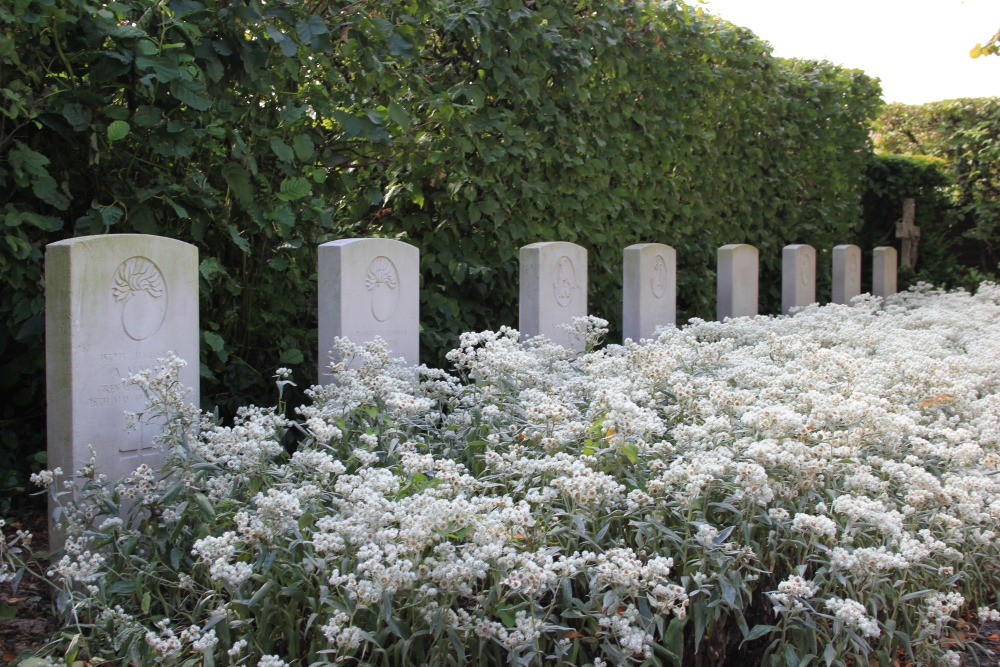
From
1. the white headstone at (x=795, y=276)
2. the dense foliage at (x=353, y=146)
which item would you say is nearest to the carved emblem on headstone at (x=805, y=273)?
the white headstone at (x=795, y=276)

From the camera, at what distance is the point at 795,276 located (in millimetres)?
8922

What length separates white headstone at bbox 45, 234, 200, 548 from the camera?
10.6 ft

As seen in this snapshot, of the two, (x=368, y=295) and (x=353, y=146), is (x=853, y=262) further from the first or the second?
(x=368, y=295)

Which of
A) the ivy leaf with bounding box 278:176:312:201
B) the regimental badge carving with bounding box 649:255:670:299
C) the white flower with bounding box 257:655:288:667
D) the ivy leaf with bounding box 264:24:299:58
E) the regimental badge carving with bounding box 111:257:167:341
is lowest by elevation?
the white flower with bounding box 257:655:288:667

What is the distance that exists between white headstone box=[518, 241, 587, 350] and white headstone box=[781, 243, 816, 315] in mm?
3676

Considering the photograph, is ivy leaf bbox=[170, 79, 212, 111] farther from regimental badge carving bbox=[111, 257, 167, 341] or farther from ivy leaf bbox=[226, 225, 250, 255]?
regimental badge carving bbox=[111, 257, 167, 341]

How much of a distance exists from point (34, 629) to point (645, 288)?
15.1 ft

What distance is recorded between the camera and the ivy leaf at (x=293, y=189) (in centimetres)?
475

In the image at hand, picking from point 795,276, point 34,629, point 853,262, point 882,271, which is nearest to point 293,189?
point 34,629

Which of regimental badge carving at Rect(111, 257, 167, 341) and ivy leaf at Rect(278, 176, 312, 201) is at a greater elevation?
ivy leaf at Rect(278, 176, 312, 201)

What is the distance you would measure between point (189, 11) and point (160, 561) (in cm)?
255

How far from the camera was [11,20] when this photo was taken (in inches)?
140

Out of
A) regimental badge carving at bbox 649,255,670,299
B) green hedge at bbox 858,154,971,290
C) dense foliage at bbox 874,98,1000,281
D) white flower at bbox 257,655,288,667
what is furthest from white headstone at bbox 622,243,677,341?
dense foliage at bbox 874,98,1000,281

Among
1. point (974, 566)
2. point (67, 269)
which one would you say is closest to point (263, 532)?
point (67, 269)
